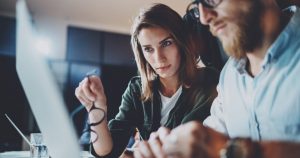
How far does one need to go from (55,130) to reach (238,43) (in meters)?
0.49

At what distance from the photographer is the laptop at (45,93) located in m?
0.60

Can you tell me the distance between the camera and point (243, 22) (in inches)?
34.4

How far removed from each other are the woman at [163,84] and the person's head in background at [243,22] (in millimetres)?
476

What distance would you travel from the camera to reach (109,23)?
5.81 meters

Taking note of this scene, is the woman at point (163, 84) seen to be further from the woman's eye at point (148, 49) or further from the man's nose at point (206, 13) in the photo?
the man's nose at point (206, 13)

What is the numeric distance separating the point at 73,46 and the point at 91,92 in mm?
4702

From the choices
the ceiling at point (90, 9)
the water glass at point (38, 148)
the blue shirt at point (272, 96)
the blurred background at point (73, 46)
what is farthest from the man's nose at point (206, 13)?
the ceiling at point (90, 9)

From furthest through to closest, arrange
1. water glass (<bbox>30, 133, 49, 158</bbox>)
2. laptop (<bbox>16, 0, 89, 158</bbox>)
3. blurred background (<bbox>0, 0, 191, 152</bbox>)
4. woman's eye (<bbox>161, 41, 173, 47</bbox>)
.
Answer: blurred background (<bbox>0, 0, 191, 152</bbox>)
woman's eye (<bbox>161, 41, 173, 47</bbox>)
water glass (<bbox>30, 133, 49, 158</bbox>)
laptop (<bbox>16, 0, 89, 158</bbox>)

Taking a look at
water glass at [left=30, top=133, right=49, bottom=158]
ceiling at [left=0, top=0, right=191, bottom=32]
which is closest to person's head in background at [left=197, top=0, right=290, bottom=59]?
water glass at [left=30, top=133, right=49, bottom=158]

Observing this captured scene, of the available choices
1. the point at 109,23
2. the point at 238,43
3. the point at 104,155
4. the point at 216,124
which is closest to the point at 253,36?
the point at 238,43

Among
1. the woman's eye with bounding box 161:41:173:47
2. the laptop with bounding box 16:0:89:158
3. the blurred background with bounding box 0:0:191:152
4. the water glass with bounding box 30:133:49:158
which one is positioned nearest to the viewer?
the laptop with bounding box 16:0:89:158

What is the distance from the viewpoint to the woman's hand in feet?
3.61

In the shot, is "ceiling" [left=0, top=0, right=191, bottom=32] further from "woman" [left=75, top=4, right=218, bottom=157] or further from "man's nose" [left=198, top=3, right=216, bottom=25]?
"man's nose" [left=198, top=3, right=216, bottom=25]

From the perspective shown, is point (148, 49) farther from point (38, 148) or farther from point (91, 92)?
point (38, 148)
